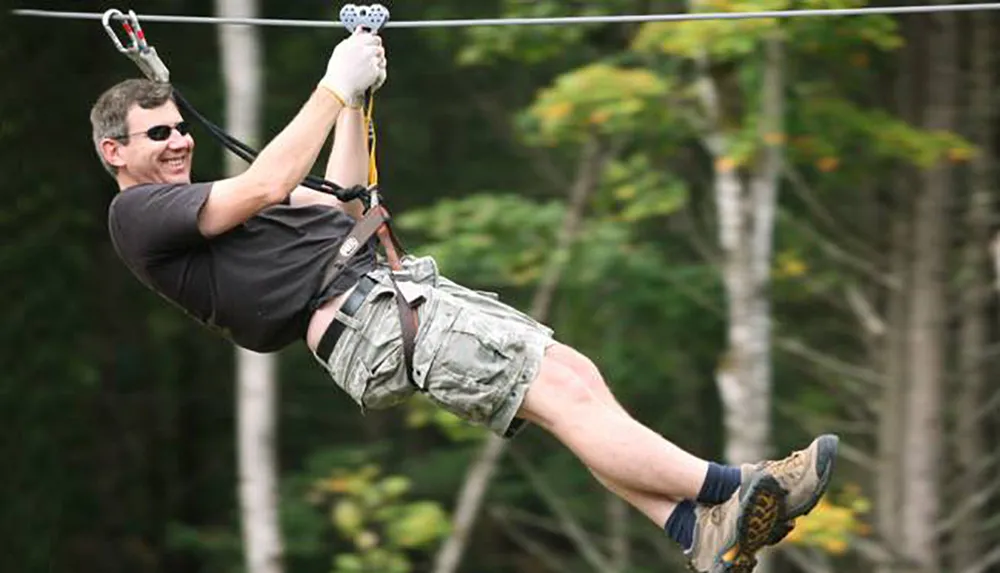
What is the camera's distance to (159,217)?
4.31 meters

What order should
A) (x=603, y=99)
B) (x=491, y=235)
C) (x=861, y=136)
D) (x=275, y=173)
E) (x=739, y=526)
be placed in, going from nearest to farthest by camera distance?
(x=739, y=526)
(x=275, y=173)
(x=603, y=99)
(x=861, y=136)
(x=491, y=235)

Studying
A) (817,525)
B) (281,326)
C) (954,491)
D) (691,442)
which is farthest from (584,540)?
(281,326)

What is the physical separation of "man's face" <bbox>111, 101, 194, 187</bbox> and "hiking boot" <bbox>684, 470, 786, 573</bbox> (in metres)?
1.47

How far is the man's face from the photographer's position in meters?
4.45

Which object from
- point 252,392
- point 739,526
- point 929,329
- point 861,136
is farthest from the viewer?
point 929,329

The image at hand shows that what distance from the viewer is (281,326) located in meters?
4.41

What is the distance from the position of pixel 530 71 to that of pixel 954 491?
12.9 feet

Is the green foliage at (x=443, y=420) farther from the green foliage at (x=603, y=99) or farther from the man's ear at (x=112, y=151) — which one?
the man's ear at (x=112, y=151)

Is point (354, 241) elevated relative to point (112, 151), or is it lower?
lower

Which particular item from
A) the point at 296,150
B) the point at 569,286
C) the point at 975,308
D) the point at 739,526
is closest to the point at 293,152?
the point at 296,150

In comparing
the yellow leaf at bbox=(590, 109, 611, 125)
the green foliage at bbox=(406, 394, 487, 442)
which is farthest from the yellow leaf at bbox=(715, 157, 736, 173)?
the green foliage at bbox=(406, 394, 487, 442)

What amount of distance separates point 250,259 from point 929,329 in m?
5.85

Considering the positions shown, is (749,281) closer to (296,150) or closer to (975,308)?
(975,308)

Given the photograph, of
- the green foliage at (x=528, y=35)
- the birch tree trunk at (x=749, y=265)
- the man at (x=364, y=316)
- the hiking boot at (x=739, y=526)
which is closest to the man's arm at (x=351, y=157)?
the man at (x=364, y=316)
